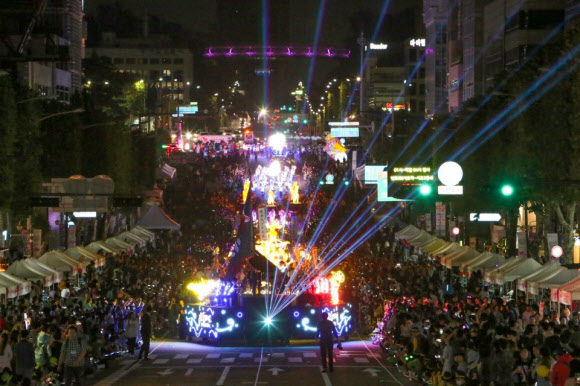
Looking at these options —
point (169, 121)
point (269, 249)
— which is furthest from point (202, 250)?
point (169, 121)

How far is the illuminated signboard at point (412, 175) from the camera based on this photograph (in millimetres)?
58969

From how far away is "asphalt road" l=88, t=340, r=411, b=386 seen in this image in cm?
2462

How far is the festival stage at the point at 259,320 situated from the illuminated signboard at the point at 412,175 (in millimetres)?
26386

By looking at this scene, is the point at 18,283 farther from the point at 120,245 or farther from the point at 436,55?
the point at 436,55

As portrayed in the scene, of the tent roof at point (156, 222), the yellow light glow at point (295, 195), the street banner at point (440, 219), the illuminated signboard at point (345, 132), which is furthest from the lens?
the illuminated signboard at point (345, 132)

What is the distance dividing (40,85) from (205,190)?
63.2 ft

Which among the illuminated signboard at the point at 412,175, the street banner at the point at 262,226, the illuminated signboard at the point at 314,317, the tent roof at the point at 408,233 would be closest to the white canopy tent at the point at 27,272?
the illuminated signboard at the point at 314,317

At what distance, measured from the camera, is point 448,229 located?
6184 centimetres

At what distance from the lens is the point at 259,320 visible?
3262 cm

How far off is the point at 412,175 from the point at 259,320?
91.0ft

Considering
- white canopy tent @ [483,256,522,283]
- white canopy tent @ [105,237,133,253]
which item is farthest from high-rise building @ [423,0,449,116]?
white canopy tent @ [483,256,522,283]

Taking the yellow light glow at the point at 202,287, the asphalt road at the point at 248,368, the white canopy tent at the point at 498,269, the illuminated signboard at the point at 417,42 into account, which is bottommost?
the asphalt road at the point at 248,368

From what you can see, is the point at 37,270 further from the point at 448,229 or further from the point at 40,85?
the point at 40,85

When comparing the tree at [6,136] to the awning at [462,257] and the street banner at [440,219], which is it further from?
the street banner at [440,219]
